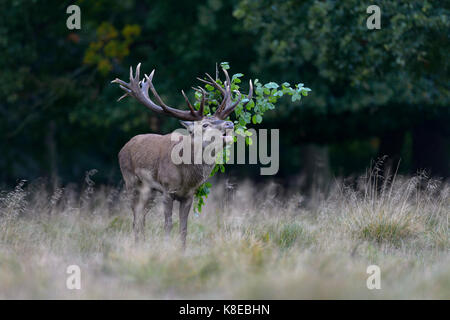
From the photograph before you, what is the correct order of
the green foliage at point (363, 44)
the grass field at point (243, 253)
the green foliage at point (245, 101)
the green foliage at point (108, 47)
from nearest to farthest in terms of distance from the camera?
the grass field at point (243, 253)
the green foliage at point (245, 101)
the green foliage at point (363, 44)
the green foliage at point (108, 47)

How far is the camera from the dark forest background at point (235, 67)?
451 inches

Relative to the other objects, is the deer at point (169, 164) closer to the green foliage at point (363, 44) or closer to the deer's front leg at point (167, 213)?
the deer's front leg at point (167, 213)

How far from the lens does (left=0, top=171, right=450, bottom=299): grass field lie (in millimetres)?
5523

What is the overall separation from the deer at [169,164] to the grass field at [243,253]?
36 centimetres

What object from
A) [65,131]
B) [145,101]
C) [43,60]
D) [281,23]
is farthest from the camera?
[65,131]

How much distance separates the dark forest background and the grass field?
356 cm

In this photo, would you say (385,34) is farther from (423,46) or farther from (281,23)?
(281,23)

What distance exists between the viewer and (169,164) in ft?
24.5

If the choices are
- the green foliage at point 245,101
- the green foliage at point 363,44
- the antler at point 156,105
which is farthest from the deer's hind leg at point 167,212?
the green foliage at point 363,44

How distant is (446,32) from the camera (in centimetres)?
1050

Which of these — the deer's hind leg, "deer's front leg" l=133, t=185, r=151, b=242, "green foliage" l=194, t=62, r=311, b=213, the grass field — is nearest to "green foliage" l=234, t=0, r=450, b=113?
the grass field

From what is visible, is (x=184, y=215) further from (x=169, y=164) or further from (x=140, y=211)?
(x=140, y=211)
